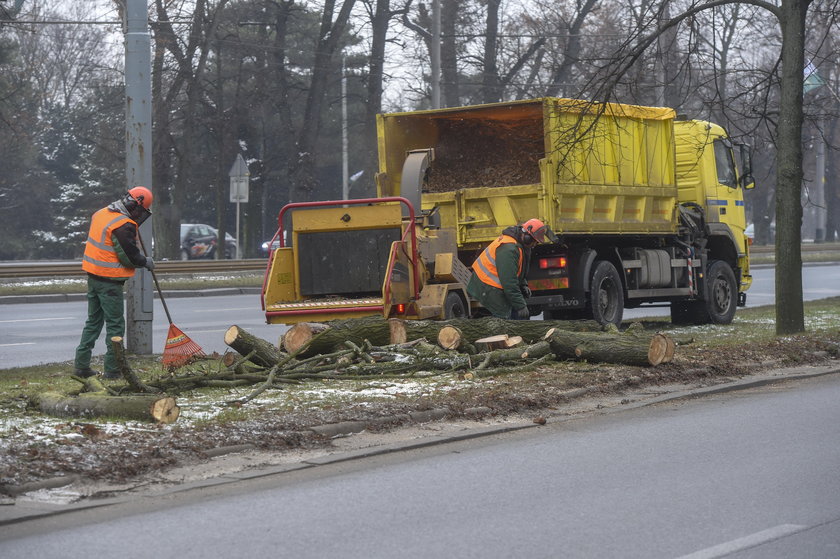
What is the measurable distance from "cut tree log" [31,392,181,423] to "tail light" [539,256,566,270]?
8379mm

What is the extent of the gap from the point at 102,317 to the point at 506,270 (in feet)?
13.3

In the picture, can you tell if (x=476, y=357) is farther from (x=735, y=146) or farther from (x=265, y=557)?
(x=735, y=146)

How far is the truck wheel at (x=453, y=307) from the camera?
14.2 metres

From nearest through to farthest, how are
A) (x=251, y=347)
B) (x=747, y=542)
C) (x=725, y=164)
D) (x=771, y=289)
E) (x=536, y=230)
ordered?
(x=747, y=542) < (x=251, y=347) < (x=536, y=230) < (x=725, y=164) < (x=771, y=289)

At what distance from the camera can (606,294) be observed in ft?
Answer: 55.8

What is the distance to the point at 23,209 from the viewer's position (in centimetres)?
5853

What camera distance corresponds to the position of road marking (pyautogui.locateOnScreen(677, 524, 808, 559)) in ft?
17.4

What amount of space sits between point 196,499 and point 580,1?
120 feet

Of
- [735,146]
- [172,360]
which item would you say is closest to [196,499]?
[172,360]

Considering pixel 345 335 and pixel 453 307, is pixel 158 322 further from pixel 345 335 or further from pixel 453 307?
pixel 345 335

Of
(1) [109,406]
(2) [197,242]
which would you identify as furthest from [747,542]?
(2) [197,242]

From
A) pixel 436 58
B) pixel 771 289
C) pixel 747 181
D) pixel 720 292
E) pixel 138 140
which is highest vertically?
pixel 436 58

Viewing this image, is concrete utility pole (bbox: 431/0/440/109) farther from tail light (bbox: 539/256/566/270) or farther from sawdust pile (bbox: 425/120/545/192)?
tail light (bbox: 539/256/566/270)

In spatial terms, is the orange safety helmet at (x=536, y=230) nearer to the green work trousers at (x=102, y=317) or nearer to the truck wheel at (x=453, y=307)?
the truck wheel at (x=453, y=307)
